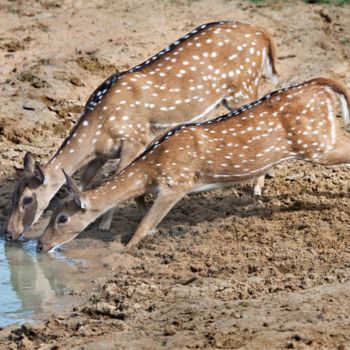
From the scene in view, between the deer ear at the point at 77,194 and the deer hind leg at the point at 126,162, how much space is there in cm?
56

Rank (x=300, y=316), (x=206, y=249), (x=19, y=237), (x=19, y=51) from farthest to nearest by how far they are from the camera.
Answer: (x=19, y=51) < (x=19, y=237) < (x=206, y=249) < (x=300, y=316)

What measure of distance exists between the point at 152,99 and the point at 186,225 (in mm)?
1257

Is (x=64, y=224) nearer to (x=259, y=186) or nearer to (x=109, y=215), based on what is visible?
(x=109, y=215)

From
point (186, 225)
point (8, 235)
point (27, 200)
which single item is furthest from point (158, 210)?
point (8, 235)

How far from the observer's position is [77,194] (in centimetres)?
909

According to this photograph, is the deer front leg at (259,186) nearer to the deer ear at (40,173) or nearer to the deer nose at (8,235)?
the deer ear at (40,173)

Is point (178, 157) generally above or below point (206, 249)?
above

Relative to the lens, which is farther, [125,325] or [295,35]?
[295,35]

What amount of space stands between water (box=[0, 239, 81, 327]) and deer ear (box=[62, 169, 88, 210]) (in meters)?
0.49

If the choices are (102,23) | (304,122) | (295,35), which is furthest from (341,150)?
(102,23)

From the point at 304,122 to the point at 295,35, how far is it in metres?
3.81

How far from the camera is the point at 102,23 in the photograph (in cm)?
1318

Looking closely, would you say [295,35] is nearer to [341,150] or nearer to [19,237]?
[341,150]

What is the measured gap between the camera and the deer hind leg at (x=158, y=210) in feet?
30.3
